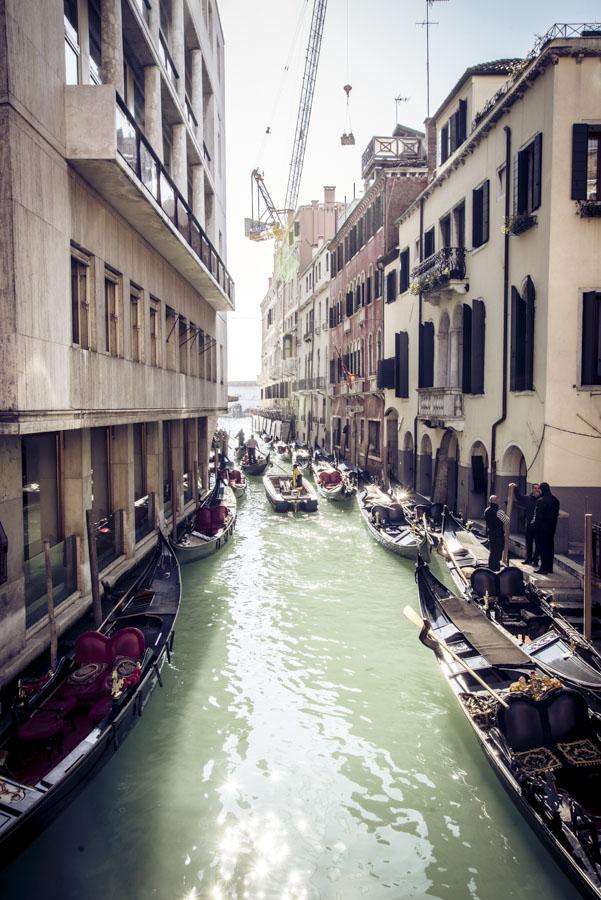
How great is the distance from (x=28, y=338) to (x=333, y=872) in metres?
6.13

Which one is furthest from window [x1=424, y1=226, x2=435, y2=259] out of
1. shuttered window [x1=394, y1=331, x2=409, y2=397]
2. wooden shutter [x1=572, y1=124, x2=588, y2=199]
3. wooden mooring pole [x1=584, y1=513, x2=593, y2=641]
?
wooden mooring pole [x1=584, y1=513, x2=593, y2=641]

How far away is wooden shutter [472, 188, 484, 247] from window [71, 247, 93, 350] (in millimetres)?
9849

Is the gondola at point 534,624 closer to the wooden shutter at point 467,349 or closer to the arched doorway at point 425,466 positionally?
the wooden shutter at point 467,349

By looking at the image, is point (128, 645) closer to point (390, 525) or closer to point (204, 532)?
Result: point (204, 532)

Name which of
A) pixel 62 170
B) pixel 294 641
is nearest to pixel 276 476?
pixel 294 641

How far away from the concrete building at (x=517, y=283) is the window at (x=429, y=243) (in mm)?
87

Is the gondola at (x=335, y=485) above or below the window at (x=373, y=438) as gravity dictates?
below

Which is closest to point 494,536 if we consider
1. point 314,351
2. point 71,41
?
point 71,41

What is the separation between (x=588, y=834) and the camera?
17.9 ft

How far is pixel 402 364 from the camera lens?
2328 cm

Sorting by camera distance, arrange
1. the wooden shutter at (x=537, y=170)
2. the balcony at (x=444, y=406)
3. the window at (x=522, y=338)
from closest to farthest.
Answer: the wooden shutter at (x=537, y=170) → the window at (x=522, y=338) → the balcony at (x=444, y=406)

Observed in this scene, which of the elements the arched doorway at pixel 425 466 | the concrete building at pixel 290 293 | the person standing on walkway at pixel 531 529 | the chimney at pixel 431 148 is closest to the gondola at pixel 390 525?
the arched doorway at pixel 425 466

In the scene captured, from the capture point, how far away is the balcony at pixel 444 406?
57.8 ft

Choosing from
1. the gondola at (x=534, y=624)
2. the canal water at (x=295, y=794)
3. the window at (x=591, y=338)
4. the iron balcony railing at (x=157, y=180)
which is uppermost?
the iron balcony railing at (x=157, y=180)
